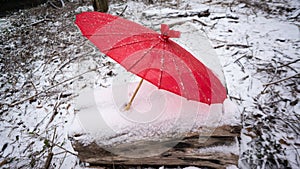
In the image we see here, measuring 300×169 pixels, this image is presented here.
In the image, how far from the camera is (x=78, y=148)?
1.65m

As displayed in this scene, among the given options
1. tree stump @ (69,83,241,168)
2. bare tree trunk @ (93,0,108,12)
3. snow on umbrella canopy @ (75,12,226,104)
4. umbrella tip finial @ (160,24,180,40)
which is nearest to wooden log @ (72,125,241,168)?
tree stump @ (69,83,241,168)

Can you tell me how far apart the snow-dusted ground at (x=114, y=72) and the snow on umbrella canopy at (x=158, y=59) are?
1.06 m

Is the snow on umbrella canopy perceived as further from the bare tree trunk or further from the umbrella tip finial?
the bare tree trunk

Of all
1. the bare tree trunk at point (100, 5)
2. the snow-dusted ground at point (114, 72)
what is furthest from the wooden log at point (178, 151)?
the bare tree trunk at point (100, 5)

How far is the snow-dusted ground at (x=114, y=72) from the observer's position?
2.14 metres

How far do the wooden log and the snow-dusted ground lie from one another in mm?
472

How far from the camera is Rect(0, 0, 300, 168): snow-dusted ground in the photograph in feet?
7.03

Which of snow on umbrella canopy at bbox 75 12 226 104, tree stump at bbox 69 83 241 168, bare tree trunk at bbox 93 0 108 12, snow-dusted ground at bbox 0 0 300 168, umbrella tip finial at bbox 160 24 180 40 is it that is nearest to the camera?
snow on umbrella canopy at bbox 75 12 226 104

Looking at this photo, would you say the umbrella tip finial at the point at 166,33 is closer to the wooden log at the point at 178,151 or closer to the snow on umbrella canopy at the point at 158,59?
the snow on umbrella canopy at the point at 158,59

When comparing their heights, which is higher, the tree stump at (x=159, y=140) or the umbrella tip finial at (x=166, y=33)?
the umbrella tip finial at (x=166, y=33)

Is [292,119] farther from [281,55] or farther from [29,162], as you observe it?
[29,162]

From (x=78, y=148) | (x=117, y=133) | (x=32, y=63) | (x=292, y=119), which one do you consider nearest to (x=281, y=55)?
(x=292, y=119)

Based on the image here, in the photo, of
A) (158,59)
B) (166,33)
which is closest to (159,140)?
(158,59)

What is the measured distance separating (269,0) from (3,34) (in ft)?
25.7
